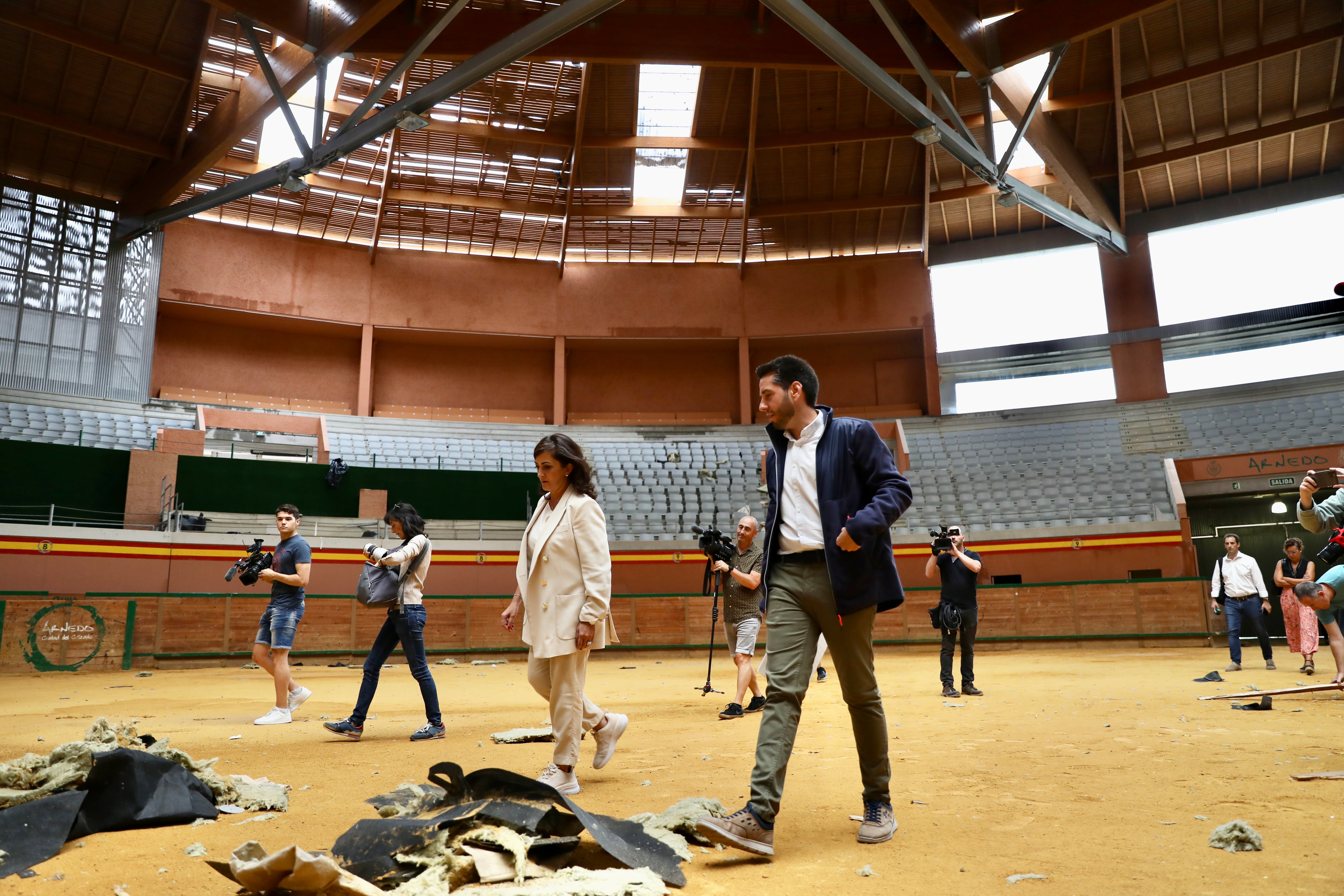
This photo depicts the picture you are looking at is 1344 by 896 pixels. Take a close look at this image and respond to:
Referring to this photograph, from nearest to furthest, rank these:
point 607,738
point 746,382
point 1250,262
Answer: point 607,738 < point 1250,262 < point 746,382

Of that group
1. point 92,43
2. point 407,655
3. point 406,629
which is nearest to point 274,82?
point 92,43

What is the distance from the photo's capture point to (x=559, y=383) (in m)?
27.2

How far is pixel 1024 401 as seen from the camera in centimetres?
2650

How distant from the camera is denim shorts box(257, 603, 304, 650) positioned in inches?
277

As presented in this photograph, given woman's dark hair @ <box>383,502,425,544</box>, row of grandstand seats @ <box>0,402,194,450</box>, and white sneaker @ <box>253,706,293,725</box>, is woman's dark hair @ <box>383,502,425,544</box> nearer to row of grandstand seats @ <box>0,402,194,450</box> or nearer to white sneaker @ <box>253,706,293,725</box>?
white sneaker @ <box>253,706,293,725</box>

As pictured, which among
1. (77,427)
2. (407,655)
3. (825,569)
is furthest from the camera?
(77,427)

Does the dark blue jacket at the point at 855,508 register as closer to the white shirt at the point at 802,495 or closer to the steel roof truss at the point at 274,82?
the white shirt at the point at 802,495

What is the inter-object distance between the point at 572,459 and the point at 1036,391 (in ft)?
81.8

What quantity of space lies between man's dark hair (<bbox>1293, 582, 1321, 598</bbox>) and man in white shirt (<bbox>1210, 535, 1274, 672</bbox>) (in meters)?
3.98

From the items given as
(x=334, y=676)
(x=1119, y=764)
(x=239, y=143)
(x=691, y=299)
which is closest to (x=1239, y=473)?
(x=691, y=299)

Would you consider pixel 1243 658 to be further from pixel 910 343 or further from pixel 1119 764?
Answer: pixel 910 343

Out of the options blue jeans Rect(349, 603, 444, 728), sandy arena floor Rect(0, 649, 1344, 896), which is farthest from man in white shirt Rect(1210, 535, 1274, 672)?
blue jeans Rect(349, 603, 444, 728)

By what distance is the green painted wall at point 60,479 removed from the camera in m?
17.4

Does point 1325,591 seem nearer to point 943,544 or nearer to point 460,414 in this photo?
point 943,544
